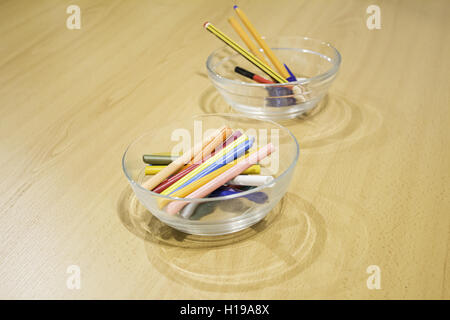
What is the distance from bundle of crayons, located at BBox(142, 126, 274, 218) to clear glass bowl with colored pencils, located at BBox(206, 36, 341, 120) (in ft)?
0.48

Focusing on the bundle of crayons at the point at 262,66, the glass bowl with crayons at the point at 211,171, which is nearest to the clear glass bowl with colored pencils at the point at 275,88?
the bundle of crayons at the point at 262,66

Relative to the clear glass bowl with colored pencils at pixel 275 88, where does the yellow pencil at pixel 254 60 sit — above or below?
above

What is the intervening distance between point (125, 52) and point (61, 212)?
0.50m

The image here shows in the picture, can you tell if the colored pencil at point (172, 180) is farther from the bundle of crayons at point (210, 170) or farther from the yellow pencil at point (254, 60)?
the yellow pencil at point (254, 60)

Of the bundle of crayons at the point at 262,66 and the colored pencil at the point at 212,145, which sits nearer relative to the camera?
the colored pencil at the point at 212,145

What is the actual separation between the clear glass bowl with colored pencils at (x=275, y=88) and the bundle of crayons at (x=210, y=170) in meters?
0.15

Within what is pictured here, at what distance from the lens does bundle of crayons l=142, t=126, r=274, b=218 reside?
49cm

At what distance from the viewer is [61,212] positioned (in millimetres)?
562

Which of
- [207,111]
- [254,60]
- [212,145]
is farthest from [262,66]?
[212,145]

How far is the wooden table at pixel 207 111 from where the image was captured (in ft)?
1.53

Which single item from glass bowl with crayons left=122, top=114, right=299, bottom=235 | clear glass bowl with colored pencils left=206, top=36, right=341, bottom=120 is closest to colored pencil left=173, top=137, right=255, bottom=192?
glass bowl with crayons left=122, top=114, right=299, bottom=235

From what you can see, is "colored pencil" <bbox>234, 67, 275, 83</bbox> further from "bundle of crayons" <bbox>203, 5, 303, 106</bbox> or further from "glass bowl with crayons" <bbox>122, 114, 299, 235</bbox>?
"glass bowl with crayons" <bbox>122, 114, 299, 235</bbox>

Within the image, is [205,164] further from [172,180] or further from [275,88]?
[275,88]

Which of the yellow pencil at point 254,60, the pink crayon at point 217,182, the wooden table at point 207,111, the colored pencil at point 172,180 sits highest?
the yellow pencil at point 254,60
